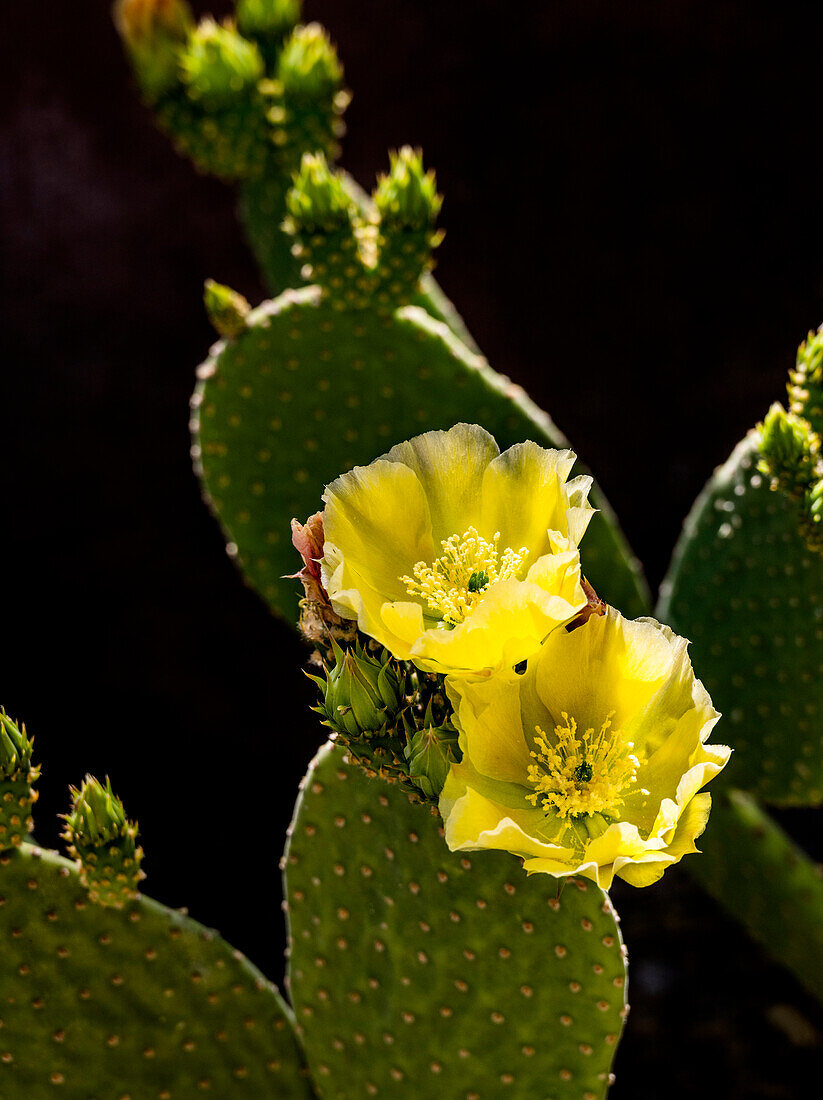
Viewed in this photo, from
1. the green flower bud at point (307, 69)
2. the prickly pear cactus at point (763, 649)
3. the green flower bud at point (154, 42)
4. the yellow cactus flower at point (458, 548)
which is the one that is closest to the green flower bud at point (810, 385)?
the prickly pear cactus at point (763, 649)

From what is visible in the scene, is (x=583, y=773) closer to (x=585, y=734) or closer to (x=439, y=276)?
(x=585, y=734)

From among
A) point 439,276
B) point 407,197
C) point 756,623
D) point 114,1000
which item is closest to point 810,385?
point 756,623

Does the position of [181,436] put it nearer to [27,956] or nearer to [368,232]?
[368,232]

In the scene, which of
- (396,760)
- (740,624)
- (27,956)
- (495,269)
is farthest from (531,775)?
(495,269)

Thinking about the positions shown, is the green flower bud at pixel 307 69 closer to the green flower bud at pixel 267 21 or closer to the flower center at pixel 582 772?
the green flower bud at pixel 267 21

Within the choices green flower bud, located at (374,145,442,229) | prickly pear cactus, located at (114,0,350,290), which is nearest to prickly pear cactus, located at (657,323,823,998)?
green flower bud, located at (374,145,442,229)

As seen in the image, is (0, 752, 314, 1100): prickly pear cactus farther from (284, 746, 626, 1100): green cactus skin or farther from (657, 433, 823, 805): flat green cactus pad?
(657, 433, 823, 805): flat green cactus pad
